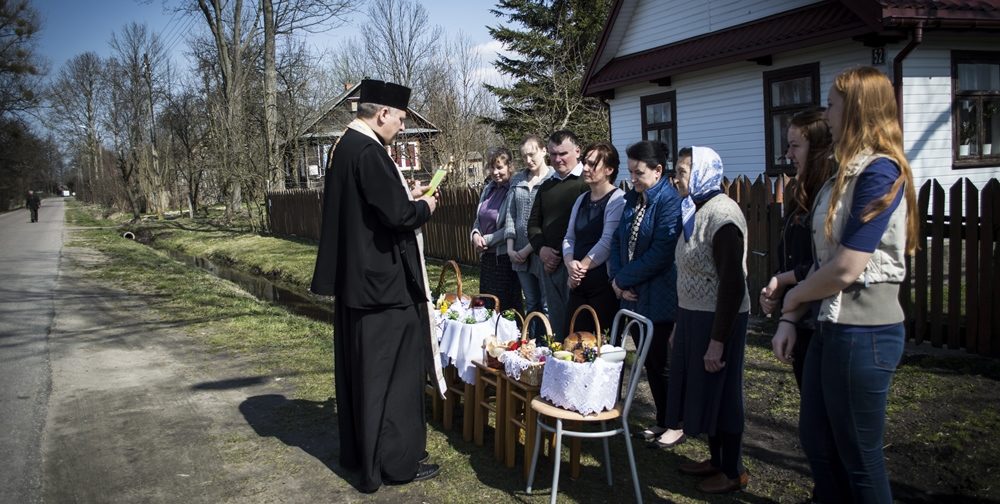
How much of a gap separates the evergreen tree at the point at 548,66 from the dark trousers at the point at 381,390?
65.9 ft

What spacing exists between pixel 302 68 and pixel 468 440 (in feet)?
91.6

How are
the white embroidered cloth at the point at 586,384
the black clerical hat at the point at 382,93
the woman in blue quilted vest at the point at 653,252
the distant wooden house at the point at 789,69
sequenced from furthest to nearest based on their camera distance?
1. the distant wooden house at the point at 789,69
2. the woman in blue quilted vest at the point at 653,252
3. the black clerical hat at the point at 382,93
4. the white embroidered cloth at the point at 586,384

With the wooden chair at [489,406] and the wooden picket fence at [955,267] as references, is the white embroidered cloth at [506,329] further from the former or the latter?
the wooden picket fence at [955,267]

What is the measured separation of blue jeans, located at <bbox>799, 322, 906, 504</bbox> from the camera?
8.69 ft

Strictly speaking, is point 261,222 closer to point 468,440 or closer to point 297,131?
point 297,131

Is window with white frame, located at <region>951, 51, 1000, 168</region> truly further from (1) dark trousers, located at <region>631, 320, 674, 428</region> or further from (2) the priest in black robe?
(2) the priest in black robe

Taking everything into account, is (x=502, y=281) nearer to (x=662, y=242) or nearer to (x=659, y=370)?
(x=659, y=370)

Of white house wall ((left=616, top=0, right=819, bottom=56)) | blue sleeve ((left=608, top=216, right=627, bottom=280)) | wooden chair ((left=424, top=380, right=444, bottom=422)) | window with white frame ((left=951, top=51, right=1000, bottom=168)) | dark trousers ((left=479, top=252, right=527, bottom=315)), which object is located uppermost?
white house wall ((left=616, top=0, right=819, bottom=56))

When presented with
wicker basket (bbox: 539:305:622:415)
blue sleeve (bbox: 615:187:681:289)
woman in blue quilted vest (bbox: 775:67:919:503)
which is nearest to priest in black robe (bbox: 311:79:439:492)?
wicker basket (bbox: 539:305:622:415)

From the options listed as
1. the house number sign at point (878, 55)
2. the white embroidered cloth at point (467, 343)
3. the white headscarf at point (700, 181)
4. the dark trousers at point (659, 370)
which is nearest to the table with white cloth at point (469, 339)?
the white embroidered cloth at point (467, 343)

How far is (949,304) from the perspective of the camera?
6.37 meters

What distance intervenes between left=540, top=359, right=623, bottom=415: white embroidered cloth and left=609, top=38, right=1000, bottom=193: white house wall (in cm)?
878

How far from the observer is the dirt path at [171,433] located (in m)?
4.32

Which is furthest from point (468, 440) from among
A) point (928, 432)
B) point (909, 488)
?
point (928, 432)
